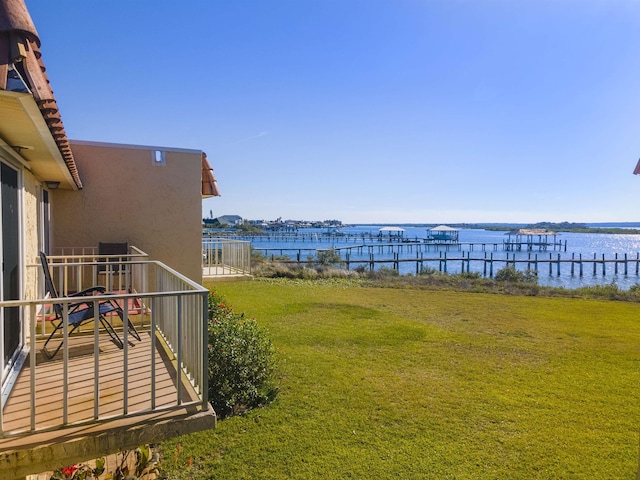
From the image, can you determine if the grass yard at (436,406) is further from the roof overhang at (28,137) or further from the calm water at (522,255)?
the calm water at (522,255)

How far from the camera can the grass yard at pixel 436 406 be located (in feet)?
13.0

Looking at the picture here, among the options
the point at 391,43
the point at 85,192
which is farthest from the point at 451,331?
the point at 85,192

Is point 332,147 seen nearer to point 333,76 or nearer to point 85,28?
point 333,76

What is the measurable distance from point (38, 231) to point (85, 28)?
4311mm

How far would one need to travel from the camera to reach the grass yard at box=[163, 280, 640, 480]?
3.95 m

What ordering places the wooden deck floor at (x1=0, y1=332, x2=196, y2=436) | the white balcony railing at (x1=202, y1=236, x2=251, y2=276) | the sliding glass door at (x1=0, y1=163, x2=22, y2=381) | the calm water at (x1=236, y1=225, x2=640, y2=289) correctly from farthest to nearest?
1. the calm water at (x1=236, y1=225, x2=640, y2=289)
2. the white balcony railing at (x1=202, y1=236, x2=251, y2=276)
3. the sliding glass door at (x1=0, y1=163, x2=22, y2=381)
4. the wooden deck floor at (x1=0, y1=332, x2=196, y2=436)

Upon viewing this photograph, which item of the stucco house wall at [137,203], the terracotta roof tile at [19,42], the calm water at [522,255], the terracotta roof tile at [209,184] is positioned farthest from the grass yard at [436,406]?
the calm water at [522,255]

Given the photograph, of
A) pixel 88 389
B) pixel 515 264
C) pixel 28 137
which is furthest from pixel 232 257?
pixel 515 264

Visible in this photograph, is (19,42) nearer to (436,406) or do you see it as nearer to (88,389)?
(88,389)

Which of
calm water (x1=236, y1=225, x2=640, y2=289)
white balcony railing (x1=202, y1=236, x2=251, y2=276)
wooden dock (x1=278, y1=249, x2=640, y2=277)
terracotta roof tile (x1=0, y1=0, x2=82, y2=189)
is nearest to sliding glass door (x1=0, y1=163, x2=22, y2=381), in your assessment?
terracotta roof tile (x1=0, y1=0, x2=82, y2=189)

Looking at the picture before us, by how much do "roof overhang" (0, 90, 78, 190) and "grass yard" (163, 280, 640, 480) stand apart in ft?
11.2

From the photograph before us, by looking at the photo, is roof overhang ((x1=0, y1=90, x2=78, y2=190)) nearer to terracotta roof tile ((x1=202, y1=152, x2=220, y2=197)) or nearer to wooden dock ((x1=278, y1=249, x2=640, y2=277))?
terracotta roof tile ((x1=202, y1=152, x2=220, y2=197))

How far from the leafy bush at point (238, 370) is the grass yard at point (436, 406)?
0.83 feet

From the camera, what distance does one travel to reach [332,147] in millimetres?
19250
